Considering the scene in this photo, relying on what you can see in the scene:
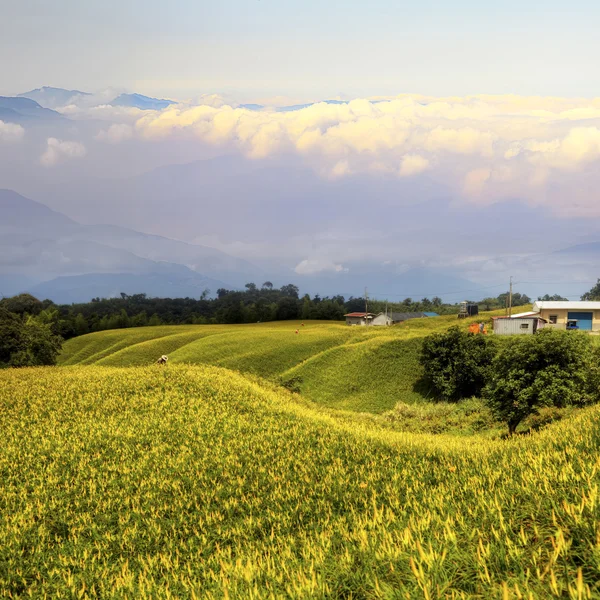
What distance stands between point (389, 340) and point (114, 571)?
52191mm

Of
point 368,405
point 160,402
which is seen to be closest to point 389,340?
point 368,405

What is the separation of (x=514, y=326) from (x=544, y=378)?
34.7m

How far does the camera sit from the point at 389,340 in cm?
5956

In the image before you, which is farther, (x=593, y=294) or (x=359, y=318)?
(x=593, y=294)

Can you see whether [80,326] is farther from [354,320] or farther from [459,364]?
[459,364]

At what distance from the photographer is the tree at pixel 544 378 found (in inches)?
1122

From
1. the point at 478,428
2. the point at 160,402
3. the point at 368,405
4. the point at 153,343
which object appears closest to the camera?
the point at 160,402

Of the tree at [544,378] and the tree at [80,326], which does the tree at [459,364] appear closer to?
the tree at [544,378]

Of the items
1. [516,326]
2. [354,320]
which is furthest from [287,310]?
[516,326]

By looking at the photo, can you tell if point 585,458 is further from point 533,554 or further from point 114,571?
point 114,571

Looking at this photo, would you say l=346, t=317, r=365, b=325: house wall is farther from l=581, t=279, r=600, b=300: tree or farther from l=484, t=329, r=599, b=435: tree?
l=581, t=279, r=600, b=300: tree

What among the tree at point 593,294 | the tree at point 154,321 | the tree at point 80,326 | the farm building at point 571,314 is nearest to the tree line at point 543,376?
the farm building at point 571,314

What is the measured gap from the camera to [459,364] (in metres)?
46.9

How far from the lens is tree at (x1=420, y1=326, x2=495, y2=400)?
4641cm
